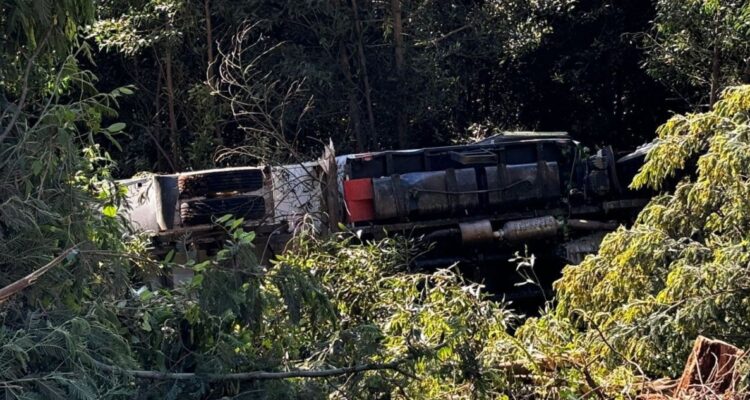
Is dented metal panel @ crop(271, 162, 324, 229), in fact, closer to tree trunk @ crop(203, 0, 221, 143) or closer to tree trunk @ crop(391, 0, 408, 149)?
tree trunk @ crop(203, 0, 221, 143)

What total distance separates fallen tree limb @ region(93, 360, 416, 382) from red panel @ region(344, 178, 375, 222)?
343cm

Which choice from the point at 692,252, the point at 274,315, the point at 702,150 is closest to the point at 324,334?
the point at 274,315

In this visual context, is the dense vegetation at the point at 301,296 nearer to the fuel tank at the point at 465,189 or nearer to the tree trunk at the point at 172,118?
the fuel tank at the point at 465,189

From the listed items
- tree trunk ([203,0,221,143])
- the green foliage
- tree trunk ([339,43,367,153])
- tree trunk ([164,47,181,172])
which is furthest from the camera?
tree trunk ([164,47,181,172])

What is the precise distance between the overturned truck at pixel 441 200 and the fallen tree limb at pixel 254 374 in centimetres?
311

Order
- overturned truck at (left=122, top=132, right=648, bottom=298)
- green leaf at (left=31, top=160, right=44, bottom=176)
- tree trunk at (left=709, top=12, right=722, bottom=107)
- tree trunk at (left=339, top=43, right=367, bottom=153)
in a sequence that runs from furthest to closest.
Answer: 1. tree trunk at (left=339, top=43, right=367, bottom=153)
2. tree trunk at (left=709, top=12, right=722, bottom=107)
3. overturned truck at (left=122, top=132, right=648, bottom=298)
4. green leaf at (left=31, top=160, right=44, bottom=176)

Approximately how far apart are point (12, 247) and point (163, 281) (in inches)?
48.3

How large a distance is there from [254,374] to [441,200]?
13.4ft

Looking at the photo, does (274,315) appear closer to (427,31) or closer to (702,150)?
(702,150)

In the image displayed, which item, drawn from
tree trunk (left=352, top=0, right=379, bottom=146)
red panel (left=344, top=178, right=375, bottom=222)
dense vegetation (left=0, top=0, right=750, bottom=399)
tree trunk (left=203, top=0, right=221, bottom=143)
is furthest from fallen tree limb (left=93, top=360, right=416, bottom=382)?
tree trunk (left=352, top=0, right=379, bottom=146)

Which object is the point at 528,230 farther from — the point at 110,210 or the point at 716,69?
the point at 110,210

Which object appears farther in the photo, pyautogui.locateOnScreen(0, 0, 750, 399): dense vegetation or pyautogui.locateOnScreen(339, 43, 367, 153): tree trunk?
pyautogui.locateOnScreen(339, 43, 367, 153): tree trunk

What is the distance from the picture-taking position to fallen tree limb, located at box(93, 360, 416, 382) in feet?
11.8

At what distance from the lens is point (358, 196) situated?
7.66 m
